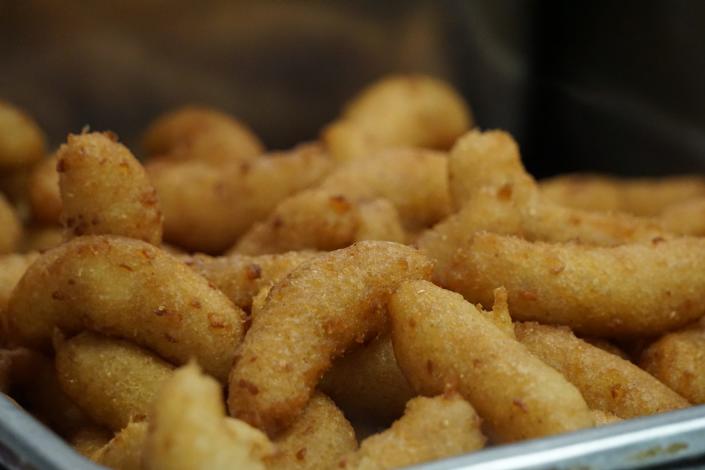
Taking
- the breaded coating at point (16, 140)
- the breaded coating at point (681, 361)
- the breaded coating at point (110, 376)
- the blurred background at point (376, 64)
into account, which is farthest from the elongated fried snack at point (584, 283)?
the blurred background at point (376, 64)

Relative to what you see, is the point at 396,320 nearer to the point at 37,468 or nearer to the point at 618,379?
the point at 618,379

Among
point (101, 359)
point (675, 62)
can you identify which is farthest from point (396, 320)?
point (675, 62)

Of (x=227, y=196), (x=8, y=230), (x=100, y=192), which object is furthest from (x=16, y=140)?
(x=100, y=192)

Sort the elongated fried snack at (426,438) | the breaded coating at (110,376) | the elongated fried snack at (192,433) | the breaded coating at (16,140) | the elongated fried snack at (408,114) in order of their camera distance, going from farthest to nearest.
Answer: the elongated fried snack at (408,114), the breaded coating at (16,140), the breaded coating at (110,376), the elongated fried snack at (426,438), the elongated fried snack at (192,433)

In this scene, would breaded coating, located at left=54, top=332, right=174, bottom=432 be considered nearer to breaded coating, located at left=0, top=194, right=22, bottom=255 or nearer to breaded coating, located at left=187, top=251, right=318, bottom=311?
breaded coating, located at left=187, top=251, right=318, bottom=311

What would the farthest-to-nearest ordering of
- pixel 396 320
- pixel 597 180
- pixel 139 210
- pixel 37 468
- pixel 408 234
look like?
pixel 597 180 → pixel 408 234 → pixel 139 210 → pixel 396 320 → pixel 37 468

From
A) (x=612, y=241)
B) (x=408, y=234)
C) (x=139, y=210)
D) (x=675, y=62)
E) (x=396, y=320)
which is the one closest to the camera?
(x=396, y=320)

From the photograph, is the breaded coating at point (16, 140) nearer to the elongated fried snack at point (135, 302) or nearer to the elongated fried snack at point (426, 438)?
the elongated fried snack at point (135, 302)
